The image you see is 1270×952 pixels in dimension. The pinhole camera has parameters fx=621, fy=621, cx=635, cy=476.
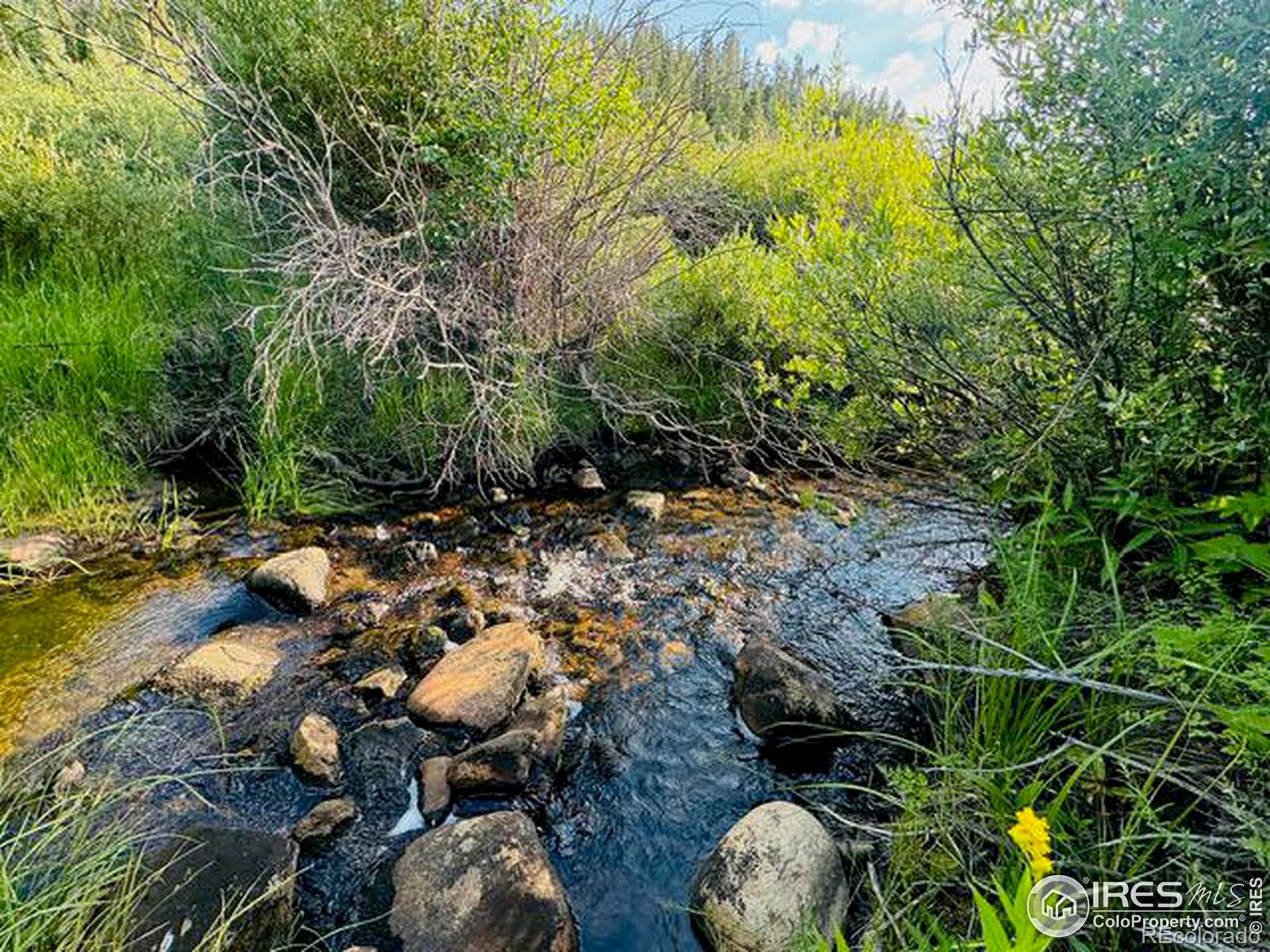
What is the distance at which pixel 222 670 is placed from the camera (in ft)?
8.95

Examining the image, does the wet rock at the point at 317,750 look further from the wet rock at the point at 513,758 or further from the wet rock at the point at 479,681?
the wet rock at the point at 513,758

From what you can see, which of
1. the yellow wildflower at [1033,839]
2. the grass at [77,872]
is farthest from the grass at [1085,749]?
the grass at [77,872]

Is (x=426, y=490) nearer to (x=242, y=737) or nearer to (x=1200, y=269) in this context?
(x=242, y=737)

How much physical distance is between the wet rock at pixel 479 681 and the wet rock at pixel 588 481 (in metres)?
1.90

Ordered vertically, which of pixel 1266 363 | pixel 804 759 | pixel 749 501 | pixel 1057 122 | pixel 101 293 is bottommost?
pixel 804 759

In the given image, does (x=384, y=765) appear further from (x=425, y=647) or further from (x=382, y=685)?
(x=425, y=647)

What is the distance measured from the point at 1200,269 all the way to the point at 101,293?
682cm

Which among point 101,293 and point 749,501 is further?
point 101,293

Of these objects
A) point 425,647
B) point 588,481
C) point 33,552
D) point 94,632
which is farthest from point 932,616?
point 33,552

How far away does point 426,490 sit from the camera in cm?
462

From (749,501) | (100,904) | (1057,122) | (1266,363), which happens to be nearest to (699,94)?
(749,501)
